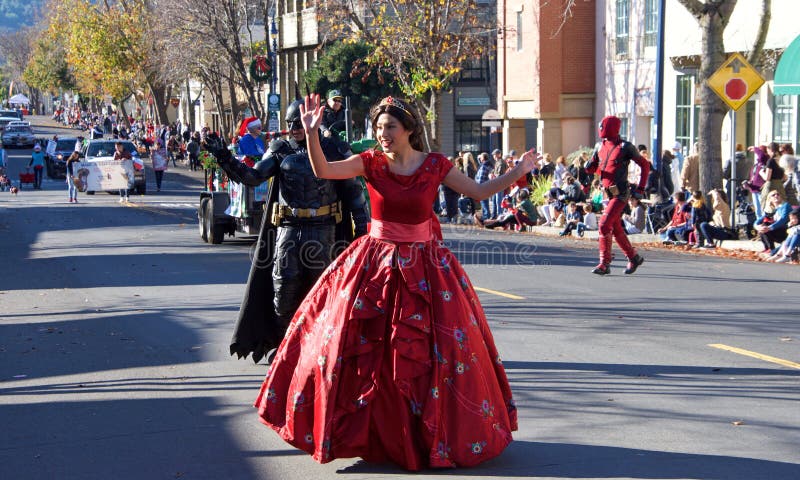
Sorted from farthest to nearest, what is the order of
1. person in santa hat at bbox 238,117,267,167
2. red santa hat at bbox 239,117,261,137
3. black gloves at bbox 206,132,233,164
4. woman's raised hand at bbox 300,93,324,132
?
red santa hat at bbox 239,117,261,137 < person in santa hat at bbox 238,117,267,167 < black gloves at bbox 206,132,233,164 < woman's raised hand at bbox 300,93,324,132

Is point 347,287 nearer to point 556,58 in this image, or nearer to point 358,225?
point 358,225

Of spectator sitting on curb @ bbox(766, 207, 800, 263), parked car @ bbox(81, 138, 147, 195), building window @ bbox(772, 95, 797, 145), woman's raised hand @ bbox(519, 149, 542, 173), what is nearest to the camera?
woman's raised hand @ bbox(519, 149, 542, 173)

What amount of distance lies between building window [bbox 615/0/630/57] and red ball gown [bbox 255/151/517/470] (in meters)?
27.8

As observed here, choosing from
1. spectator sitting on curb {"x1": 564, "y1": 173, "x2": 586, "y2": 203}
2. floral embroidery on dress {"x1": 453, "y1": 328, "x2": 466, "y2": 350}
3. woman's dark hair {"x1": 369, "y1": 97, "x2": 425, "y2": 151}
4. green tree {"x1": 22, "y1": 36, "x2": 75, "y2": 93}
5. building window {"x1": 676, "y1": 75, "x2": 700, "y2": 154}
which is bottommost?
floral embroidery on dress {"x1": 453, "y1": 328, "x2": 466, "y2": 350}

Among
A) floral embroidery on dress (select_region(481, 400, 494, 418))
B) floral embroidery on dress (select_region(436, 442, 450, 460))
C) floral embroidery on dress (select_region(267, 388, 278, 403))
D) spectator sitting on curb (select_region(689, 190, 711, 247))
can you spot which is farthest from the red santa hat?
floral embroidery on dress (select_region(436, 442, 450, 460))

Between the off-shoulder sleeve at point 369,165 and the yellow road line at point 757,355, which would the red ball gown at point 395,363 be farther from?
the yellow road line at point 757,355

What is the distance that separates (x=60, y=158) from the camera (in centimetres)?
4753

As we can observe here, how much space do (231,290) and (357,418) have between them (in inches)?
318

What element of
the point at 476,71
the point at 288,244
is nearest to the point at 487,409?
the point at 288,244

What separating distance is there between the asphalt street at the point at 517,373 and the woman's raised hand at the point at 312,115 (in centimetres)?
182

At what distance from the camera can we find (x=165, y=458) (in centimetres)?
629

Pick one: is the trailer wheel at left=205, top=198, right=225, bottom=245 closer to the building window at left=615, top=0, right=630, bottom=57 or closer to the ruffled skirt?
the ruffled skirt

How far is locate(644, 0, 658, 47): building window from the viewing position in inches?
1205

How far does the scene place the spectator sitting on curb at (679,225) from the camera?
19.8m
